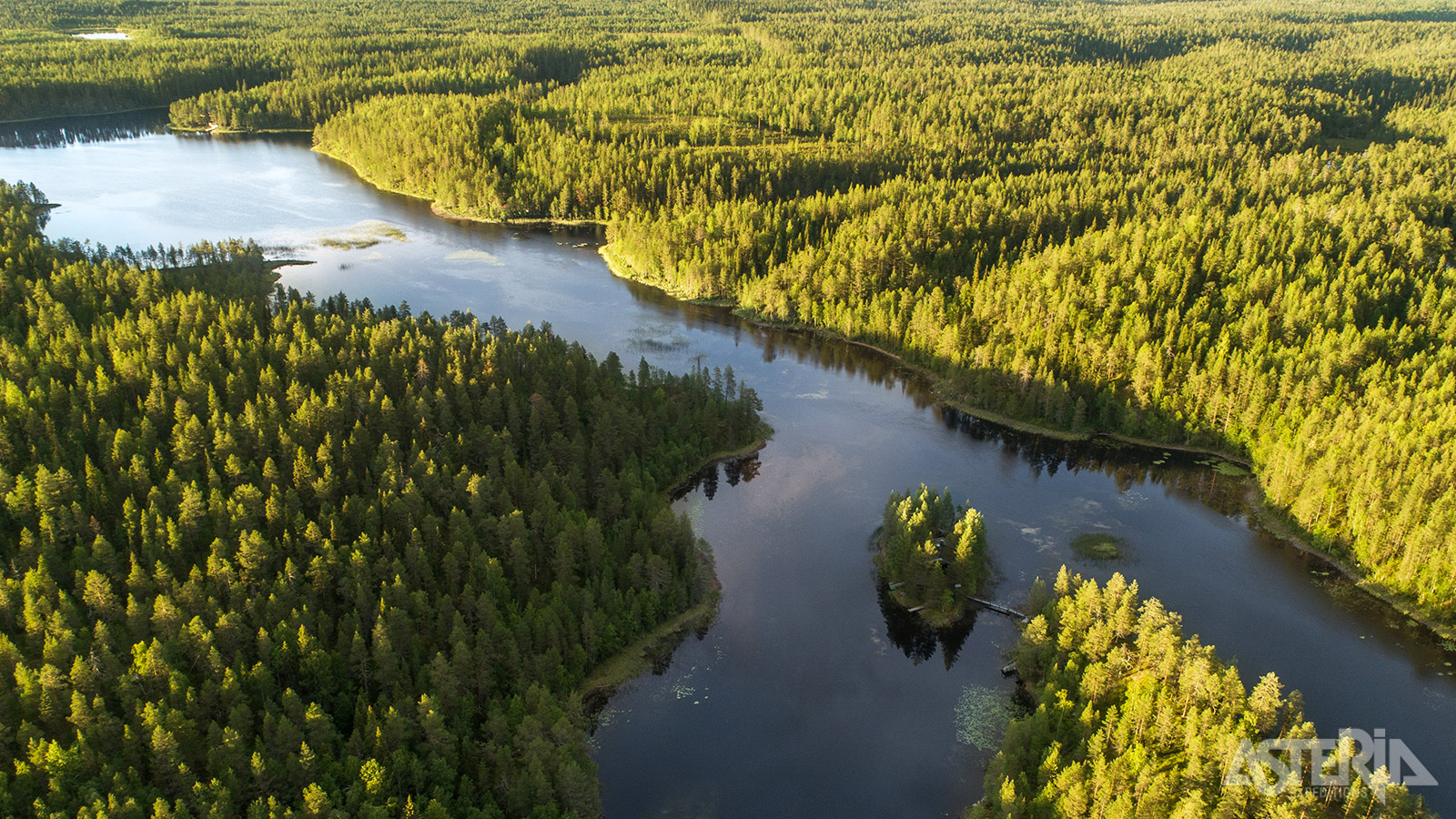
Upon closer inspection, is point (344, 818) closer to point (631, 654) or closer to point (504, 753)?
point (504, 753)

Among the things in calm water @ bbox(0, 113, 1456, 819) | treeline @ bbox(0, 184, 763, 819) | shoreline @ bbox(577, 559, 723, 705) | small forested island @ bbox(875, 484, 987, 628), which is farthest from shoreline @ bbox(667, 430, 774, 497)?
small forested island @ bbox(875, 484, 987, 628)

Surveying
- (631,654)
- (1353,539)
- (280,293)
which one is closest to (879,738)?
(631,654)

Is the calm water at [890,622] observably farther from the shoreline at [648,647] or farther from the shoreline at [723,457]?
the shoreline at [723,457]

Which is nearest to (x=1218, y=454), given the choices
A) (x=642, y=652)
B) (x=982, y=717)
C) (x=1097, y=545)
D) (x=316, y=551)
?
(x=1097, y=545)

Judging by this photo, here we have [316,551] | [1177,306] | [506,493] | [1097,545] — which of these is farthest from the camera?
[1177,306]

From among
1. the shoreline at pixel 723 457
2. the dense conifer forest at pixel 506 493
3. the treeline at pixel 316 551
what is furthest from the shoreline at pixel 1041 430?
the treeline at pixel 316 551

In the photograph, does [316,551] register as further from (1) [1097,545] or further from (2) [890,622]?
(1) [1097,545]
